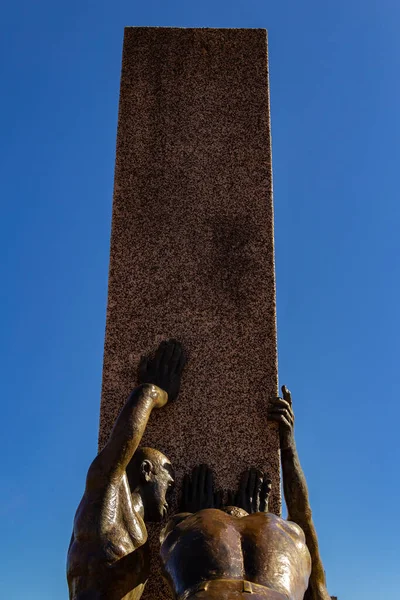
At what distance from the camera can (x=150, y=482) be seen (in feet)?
14.0

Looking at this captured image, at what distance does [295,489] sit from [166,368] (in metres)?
1.06

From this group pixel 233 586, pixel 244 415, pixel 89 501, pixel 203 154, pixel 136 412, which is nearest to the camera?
pixel 233 586

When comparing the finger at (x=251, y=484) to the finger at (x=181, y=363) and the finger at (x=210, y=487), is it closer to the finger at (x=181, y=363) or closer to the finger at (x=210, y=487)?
the finger at (x=210, y=487)

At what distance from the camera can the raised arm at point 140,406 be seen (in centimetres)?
387

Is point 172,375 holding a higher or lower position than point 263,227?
lower

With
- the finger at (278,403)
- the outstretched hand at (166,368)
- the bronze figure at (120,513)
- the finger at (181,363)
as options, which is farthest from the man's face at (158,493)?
the finger at (278,403)

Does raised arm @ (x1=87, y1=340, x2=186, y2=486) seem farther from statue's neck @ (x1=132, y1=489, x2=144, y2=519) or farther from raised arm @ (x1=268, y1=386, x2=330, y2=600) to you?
raised arm @ (x1=268, y1=386, x2=330, y2=600)

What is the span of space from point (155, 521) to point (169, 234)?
77.2 inches

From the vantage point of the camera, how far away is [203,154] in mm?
5621

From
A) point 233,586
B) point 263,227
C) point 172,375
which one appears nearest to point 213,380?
point 172,375

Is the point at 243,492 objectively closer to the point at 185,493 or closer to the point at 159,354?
the point at 185,493

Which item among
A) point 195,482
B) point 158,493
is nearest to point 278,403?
point 195,482

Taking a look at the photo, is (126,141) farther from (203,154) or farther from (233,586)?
(233,586)

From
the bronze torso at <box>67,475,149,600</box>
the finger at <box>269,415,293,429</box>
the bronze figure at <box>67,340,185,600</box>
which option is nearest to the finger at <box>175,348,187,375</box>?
the bronze figure at <box>67,340,185,600</box>
